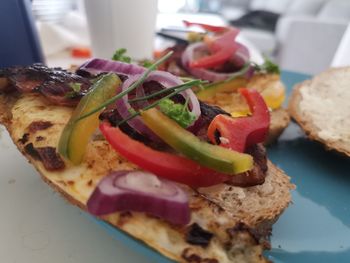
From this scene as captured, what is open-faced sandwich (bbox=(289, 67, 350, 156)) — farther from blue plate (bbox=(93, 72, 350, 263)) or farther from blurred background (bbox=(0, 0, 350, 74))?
blurred background (bbox=(0, 0, 350, 74))

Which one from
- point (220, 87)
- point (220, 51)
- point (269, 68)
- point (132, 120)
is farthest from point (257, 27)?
point (132, 120)

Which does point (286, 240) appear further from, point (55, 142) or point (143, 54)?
point (143, 54)

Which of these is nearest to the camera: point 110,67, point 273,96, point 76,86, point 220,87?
point 76,86

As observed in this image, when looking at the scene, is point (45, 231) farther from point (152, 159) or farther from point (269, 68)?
point (269, 68)

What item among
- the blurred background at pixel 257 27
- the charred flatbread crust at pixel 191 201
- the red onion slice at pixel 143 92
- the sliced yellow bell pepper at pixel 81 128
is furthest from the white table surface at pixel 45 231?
the blurred background at pixel 257 27

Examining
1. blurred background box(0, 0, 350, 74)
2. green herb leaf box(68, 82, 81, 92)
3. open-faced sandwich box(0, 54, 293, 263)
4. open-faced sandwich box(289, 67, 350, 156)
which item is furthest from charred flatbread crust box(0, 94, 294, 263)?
blurred background box(0, 0, 350, 74)

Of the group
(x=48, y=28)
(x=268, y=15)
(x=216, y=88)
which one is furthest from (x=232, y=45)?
(x=268, y=15)
